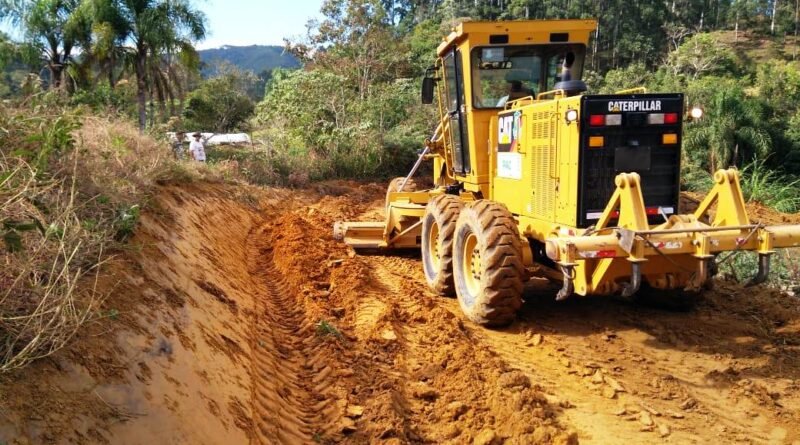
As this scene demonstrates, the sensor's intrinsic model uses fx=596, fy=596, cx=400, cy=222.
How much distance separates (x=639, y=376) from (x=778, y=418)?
988 millimetres

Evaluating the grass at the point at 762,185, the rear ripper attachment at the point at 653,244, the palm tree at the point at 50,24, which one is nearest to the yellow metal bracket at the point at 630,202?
the rear ripper attachment at the point at 653,244

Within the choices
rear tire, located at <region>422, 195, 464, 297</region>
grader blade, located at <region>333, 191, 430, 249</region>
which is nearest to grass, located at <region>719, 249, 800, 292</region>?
rear tire, located at <region>422, 195, 464, 297</region>

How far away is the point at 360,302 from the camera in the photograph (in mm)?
6488

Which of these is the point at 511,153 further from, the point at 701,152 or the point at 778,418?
the point at 701,152

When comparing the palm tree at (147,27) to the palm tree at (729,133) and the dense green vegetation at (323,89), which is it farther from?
the palm tree at (729,133)

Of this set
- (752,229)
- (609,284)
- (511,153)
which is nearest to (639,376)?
(609,284)

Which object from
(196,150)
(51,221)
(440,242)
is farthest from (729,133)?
(51,221)

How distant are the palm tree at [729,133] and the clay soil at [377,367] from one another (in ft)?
38.4

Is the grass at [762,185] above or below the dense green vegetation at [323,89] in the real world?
below

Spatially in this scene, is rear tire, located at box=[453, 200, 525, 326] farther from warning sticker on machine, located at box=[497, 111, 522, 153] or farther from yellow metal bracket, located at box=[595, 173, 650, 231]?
yellow metal bracket, located at box=[595, 173, 650, 231]

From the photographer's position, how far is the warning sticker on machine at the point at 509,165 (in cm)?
641

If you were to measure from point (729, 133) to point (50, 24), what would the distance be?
23.7m

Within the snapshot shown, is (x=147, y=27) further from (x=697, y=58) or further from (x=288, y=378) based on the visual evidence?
(x=697, y=58)

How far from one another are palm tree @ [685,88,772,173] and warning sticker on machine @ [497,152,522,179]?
13.1m
